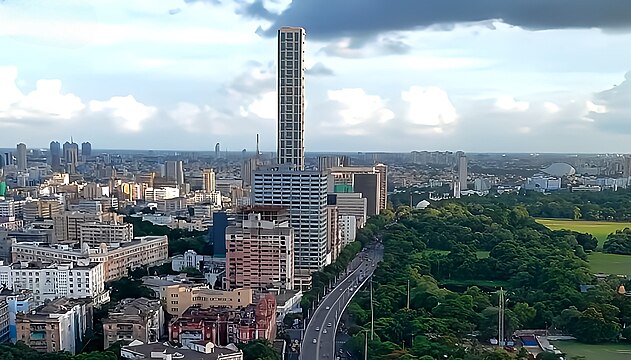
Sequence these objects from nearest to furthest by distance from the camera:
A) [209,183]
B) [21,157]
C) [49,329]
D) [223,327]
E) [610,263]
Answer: [49,329] → [223,327] → [610,263] → [209,183] → [21,157]

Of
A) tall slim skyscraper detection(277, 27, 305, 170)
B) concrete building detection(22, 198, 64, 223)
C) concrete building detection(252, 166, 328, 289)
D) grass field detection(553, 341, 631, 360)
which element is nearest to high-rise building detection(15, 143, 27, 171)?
concrete building detection(22, 198, 64, 223)

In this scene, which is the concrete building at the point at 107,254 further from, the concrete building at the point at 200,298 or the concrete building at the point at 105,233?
the concrete building at the point at 200,298

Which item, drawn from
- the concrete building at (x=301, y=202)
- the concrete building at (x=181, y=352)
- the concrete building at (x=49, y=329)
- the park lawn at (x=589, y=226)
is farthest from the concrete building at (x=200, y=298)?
the park lawn at (x=589, y=226)

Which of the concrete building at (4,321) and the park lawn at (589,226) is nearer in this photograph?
the concrete building at (4,321)

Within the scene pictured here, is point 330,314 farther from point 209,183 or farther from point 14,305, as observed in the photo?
point 209,183

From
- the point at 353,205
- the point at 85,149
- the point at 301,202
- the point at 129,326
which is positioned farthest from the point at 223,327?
the point at 85,149

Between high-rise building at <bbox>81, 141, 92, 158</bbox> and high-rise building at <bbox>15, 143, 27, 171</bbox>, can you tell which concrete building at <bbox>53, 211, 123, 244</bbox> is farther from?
high-rise building at <bbox>81, 141, 92, 158</bbox>
